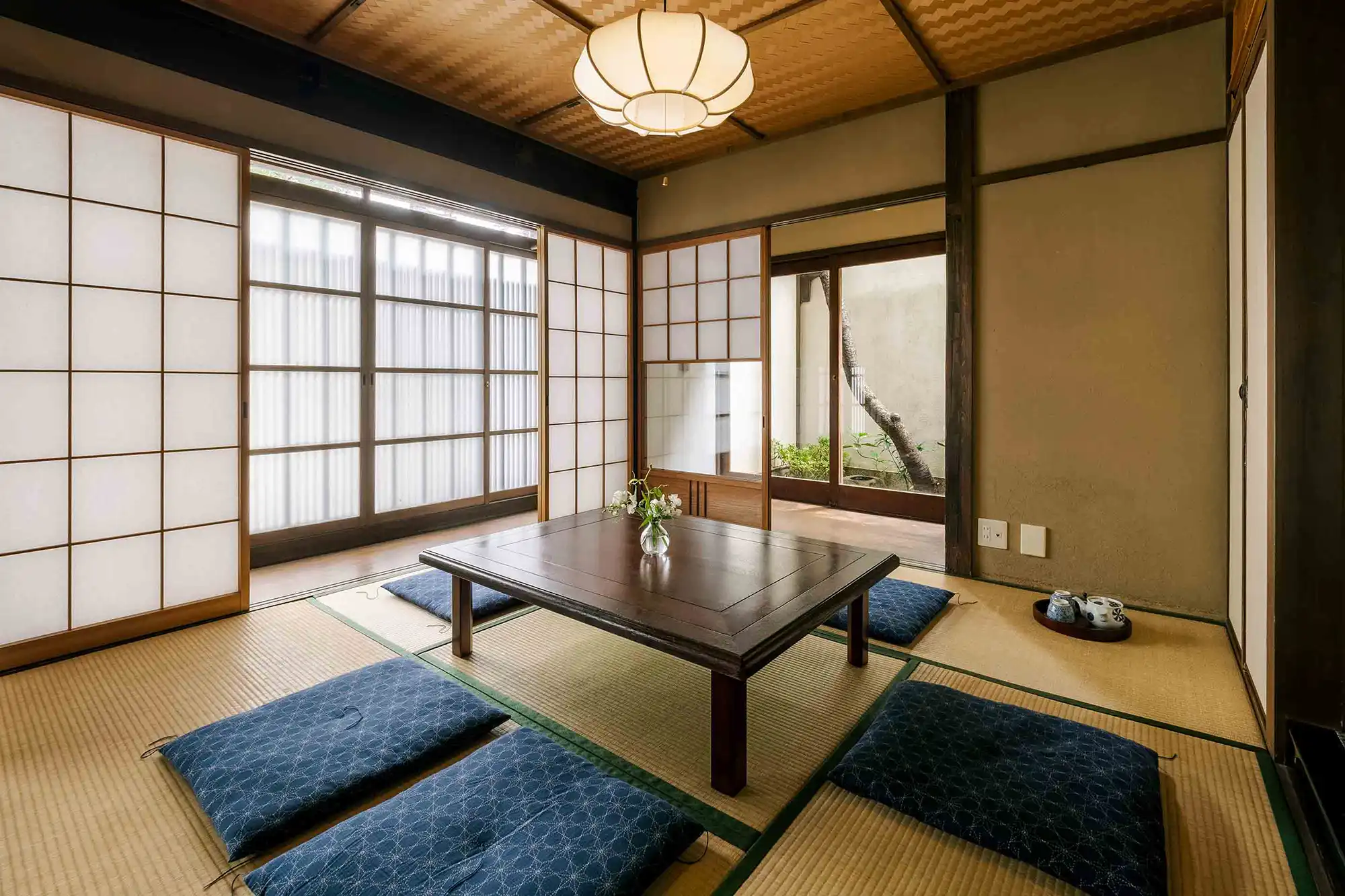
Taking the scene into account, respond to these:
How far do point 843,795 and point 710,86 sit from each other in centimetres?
227

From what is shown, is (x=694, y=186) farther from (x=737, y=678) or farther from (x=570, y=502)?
(x=737, y=678)

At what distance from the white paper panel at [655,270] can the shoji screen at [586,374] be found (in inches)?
5.7

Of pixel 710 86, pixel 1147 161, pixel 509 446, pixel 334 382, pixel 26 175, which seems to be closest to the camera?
pixel 710 86

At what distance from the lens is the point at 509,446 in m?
5.89

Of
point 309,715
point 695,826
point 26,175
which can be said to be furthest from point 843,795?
point 26,175

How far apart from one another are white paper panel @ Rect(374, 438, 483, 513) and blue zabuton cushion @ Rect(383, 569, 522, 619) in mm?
1626

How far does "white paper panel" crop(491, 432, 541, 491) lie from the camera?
18.9 feet

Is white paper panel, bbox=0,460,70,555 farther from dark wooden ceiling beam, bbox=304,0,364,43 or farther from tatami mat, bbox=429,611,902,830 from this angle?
dark wooden ceiling beam, bbox=304,0,364,43

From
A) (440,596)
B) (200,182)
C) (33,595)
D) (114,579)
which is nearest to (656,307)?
(440,596)

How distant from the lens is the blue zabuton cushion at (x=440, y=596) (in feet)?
9.77

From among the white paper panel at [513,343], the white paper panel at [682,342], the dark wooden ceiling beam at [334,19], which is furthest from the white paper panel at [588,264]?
the dark wooden ceiling beam at [334,19]

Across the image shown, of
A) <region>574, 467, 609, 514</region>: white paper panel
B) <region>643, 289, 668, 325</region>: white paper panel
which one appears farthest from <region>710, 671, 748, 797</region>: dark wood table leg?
<region>643, 289, 668, 325</region>: white paper panel

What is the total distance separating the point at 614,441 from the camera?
5039 mm

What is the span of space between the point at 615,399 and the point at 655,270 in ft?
3.54
